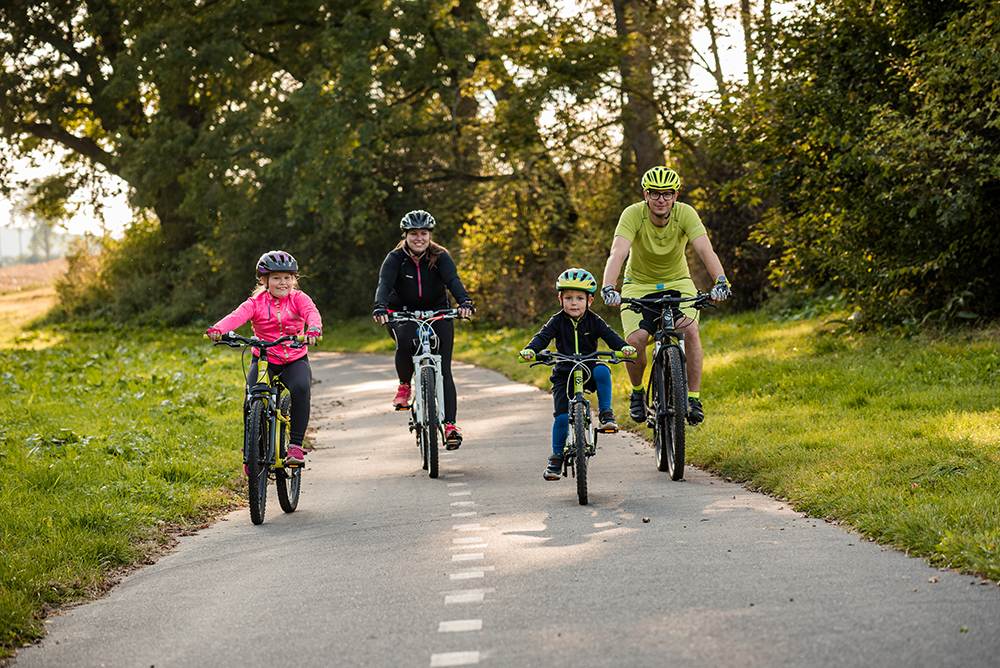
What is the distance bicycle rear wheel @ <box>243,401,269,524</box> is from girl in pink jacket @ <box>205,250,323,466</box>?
1.62 feet

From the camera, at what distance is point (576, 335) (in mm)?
9562

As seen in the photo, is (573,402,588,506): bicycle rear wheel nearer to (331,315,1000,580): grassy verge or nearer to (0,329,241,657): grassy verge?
(331,315,1000,580): grassy verge

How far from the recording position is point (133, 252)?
152ft

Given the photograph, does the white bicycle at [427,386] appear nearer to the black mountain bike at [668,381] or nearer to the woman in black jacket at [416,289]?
the woman in black jacket at [416,289]

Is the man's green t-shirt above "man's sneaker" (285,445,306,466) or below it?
above

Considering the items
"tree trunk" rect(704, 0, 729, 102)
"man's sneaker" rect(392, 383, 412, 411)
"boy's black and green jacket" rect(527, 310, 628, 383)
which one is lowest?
"man's sneaker" rect(392, 383, 412, 411)

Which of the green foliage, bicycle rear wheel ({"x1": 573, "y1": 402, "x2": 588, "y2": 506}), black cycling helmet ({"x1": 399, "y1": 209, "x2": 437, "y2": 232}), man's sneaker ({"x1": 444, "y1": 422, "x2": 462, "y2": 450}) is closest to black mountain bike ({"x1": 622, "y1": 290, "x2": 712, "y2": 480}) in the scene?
bicycle rear wheel ({"x1": 573, "y1": 402, "x2": 588, "y2": 506})

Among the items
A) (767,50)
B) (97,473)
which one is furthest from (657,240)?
(767,50)

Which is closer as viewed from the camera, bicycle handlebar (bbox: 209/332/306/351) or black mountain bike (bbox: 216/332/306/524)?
black mountain bike (bbox: 216/332/306/524)

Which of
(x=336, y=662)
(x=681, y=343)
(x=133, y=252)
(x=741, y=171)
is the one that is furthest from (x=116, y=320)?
(x=336, y=662)

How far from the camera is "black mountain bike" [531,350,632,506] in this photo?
8.83 meters

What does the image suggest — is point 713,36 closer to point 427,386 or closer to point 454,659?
point 427,386

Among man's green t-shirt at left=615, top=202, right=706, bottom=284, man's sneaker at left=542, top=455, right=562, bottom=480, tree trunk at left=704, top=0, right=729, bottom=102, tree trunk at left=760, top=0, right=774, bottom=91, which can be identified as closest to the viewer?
man's sneaker at left=542, top=455, right=562, bottom=480

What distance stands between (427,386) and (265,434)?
2148 millimetres
